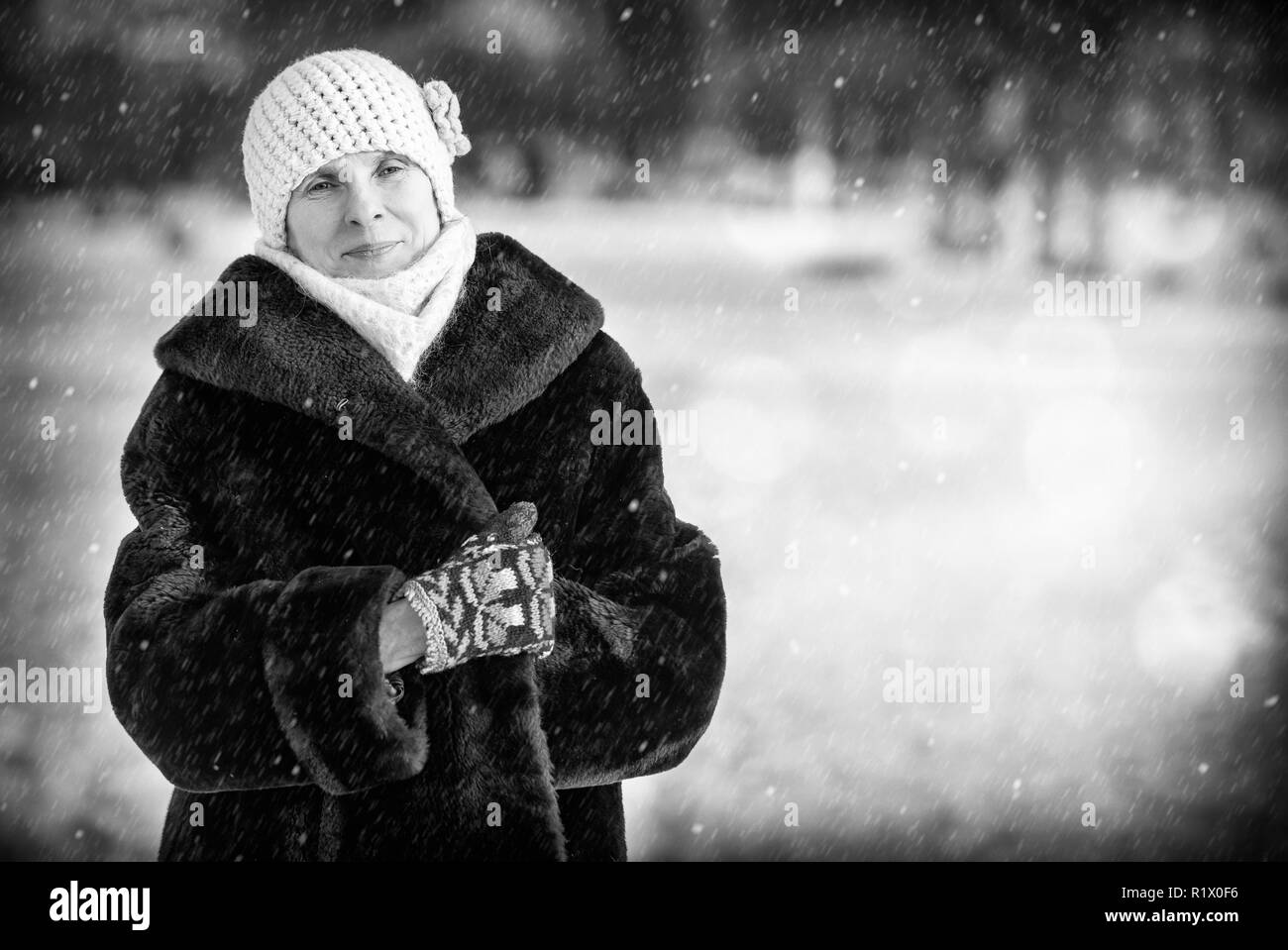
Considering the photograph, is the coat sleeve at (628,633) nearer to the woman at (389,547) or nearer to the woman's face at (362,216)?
the woman at (389,547)

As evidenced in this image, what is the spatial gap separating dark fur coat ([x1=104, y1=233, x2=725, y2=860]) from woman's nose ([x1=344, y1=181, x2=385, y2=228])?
0.42ft

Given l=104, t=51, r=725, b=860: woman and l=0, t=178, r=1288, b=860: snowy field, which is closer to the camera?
l=104, t=51, r=725, b=860: woman

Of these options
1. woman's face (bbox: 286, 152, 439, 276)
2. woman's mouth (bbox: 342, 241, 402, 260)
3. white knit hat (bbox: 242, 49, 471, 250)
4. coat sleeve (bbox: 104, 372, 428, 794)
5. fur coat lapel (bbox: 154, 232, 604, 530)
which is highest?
white knit hat (bbox: 242, 49, 471, 250)

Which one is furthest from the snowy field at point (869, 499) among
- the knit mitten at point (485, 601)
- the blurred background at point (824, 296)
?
the knit mitten at point (485, 601)

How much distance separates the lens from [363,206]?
167 centimetres

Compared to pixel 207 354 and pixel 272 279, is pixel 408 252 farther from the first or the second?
pixel 207 354

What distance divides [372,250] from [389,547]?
1.24ft

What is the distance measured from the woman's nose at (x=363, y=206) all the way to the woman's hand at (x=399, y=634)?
50cm

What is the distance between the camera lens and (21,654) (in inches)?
139

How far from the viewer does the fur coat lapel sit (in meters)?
1.61

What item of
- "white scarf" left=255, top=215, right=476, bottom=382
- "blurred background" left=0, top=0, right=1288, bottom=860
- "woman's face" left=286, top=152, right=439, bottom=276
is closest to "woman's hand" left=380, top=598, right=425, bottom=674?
"white scarf" left=255, top=215, right=476, bottom=382

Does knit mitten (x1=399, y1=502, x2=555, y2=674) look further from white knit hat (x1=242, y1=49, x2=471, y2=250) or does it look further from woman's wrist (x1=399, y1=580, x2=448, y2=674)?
white knit hat (x1=242, y1=49, x2=471, y2=250)

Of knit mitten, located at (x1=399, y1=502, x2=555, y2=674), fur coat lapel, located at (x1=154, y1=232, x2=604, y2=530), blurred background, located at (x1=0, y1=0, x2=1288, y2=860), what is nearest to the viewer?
knit mitten, located at (x1=399, y1=502, x2=555, y2=674)

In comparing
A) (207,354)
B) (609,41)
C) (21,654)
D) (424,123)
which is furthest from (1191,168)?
(21,654)
